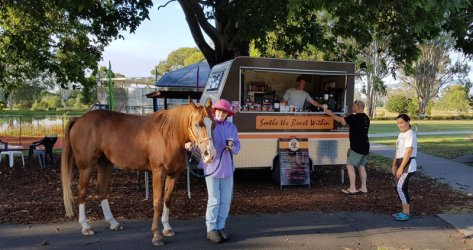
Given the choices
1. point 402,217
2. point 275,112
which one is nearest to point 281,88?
point 275,112

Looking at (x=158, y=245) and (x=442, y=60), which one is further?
(x=442, y=60)

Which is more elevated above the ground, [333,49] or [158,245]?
[333,49]

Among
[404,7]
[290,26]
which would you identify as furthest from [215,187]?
[290,26]

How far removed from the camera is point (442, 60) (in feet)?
178

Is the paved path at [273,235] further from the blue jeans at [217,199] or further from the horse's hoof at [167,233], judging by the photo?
the blue jeans at [217,199]

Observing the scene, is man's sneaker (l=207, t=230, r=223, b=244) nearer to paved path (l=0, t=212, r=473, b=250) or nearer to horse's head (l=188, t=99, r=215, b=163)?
paved path (l=0, t=212, r=473, b=250)

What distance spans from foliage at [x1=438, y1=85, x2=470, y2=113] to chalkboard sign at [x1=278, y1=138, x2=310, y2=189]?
58.5 meters

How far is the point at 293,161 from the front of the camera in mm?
8484

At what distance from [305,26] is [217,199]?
8428 millimetres

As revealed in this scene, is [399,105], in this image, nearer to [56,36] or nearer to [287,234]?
[56,36]

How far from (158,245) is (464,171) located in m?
9.29

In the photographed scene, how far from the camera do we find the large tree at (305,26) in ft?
24.1

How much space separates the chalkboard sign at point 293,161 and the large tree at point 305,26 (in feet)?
7.66

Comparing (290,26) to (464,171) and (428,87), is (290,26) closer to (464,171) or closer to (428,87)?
(464,171)
